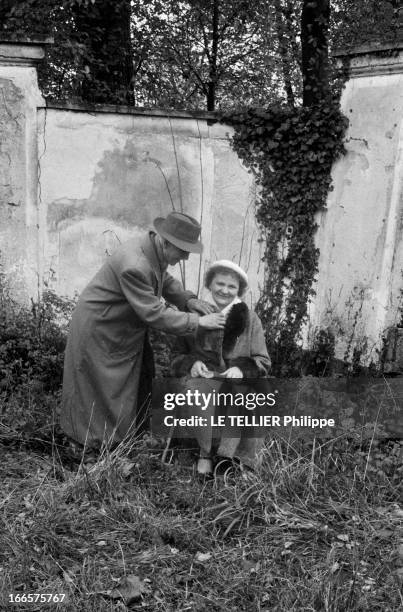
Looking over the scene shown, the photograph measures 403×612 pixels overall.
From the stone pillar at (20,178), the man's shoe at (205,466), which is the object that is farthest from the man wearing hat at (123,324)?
the stone pillar at (20,178)

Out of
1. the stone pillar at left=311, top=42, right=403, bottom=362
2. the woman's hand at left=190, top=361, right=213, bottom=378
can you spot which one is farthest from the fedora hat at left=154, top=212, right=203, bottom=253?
the stone pillar at left=311, top=42, right=403, bottom=362

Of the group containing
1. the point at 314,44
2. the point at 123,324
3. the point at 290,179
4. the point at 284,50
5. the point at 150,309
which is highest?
the point at 284,50

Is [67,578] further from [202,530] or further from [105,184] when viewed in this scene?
[105,184]

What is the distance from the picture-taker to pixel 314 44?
10.1m

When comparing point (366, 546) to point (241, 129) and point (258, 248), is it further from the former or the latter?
point (241, 129)

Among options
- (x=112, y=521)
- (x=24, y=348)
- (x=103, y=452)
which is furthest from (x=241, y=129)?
(x=112, y=521)

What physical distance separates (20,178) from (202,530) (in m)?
3.98

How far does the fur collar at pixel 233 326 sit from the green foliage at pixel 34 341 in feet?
6.28

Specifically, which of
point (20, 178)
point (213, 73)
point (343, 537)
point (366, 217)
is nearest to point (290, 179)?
point (366, 217)

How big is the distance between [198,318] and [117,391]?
79 centimetres

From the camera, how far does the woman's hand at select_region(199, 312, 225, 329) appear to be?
168 inches

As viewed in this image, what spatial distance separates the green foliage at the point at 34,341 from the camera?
5.70 m

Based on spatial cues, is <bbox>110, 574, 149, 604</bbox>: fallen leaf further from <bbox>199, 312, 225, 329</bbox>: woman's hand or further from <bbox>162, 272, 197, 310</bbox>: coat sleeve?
<bbox>162, 272, 197, 310</bbox>: coat sleeve

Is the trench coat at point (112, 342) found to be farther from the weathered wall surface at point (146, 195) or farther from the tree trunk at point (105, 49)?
the tree trunk at point (105, 49)
